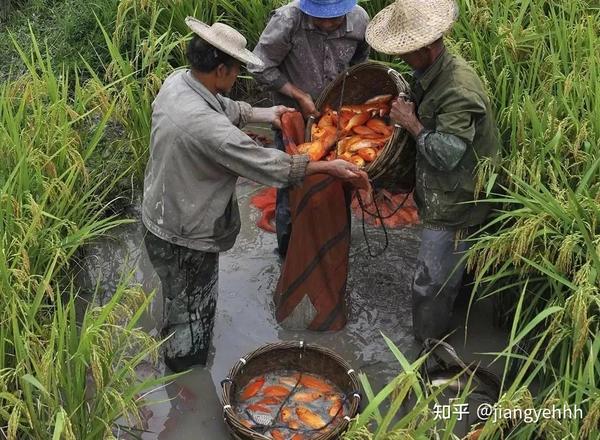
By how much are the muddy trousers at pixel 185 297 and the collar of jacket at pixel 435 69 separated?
135cm

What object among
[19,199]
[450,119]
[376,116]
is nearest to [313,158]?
[376,116]

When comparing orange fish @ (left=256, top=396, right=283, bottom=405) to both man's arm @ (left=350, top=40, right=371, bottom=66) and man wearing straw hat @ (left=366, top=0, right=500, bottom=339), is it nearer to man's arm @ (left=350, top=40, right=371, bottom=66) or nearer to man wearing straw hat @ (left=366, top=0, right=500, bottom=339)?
man wearing straw hat @ (left=366, top=0, right=500, bottom=339)

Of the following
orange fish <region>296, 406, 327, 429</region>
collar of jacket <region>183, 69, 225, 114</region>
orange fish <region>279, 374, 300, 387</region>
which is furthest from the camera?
orange fish <region>279, 374, 300, 387</region>

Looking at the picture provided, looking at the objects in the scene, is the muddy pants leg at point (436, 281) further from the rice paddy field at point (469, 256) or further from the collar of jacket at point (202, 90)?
the collar of jacket at point (202, 90)

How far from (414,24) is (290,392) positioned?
73.8 inches

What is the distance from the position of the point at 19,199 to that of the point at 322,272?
5.27 feet

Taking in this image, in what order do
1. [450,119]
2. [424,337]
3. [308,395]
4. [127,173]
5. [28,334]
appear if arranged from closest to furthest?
[28,334] < [450,119] < [308,395] < [424,337] < [127,173]

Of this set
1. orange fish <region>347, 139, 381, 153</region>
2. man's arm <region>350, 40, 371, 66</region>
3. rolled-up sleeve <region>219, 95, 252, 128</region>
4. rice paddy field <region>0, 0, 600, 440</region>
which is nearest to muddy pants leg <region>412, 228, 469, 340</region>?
rice paddy field <region>0, 0, 600, 440</region>

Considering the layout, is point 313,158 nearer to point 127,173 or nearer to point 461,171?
point 461,171

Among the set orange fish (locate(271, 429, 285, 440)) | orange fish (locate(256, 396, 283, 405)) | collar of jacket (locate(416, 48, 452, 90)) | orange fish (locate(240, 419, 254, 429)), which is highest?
collar of jacket (locate(416, 48, 452, 90))

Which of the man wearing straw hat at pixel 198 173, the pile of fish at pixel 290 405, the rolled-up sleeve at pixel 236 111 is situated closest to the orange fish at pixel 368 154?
Result: the man wearing straw hat at pixel 198 173

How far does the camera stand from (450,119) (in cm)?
334

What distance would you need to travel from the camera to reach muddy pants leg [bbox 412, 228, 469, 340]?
369cm

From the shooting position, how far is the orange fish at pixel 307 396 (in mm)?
3576
